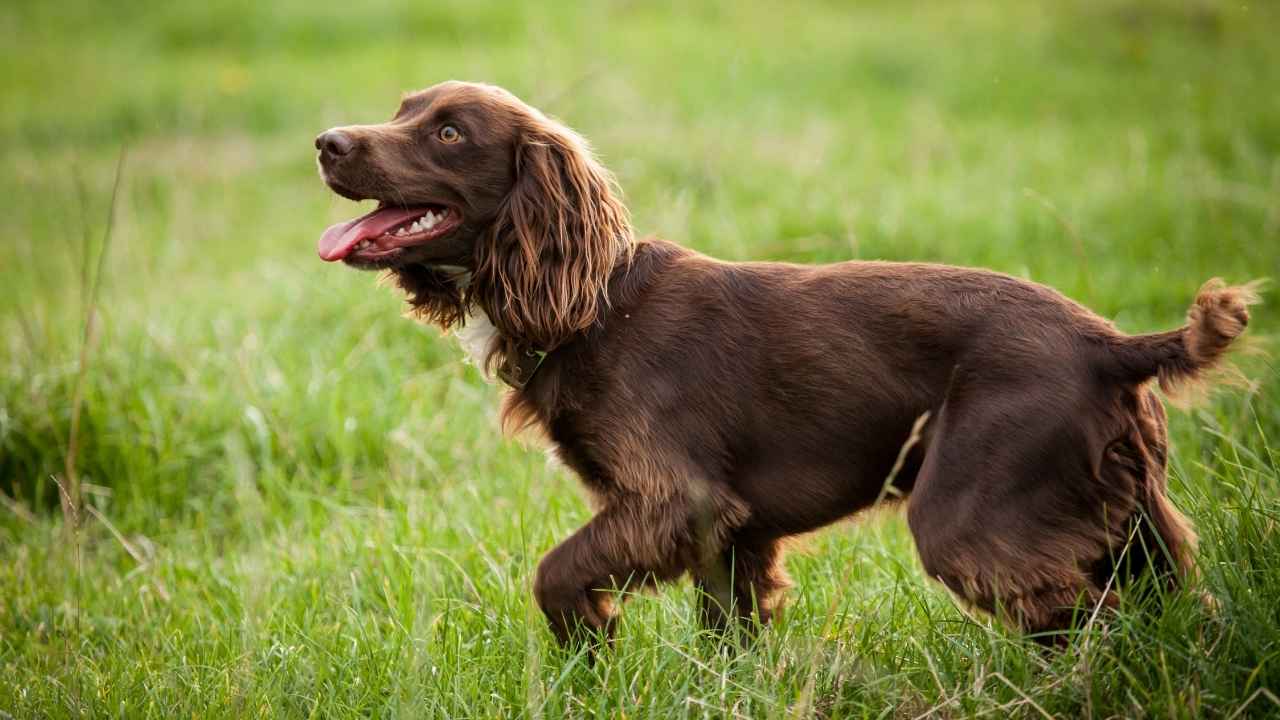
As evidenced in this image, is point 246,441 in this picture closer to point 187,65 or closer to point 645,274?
point 645,274

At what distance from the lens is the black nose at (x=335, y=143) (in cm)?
298

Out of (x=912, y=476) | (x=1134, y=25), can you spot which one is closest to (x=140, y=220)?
(x=912, y=476)

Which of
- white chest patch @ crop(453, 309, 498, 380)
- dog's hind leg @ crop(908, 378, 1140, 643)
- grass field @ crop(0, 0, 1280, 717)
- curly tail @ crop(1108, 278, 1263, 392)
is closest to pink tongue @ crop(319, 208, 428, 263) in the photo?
white chest patch @ crop(453, 309, 498, 380)

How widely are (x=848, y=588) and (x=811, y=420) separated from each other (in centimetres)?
59

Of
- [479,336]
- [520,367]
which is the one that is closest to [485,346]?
[479,336]

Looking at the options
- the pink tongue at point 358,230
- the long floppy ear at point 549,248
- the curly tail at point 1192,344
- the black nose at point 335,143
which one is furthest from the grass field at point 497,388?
the black nose at point 335,143

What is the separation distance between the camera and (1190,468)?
12.6ft

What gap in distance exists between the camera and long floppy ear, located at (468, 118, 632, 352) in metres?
2.97

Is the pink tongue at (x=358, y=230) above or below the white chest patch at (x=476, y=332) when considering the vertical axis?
above

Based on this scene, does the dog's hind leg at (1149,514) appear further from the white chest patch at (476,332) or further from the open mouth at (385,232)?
the open mouth at (385,232)

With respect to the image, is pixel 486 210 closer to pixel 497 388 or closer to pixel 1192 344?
pixel 1192 344

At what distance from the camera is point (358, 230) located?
3.00 meters

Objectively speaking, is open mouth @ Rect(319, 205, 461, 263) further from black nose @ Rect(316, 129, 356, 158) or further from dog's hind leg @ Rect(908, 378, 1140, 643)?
dog's hind leg @ Rect(908, 378, 1140, 643)

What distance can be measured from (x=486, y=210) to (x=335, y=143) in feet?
1.38
